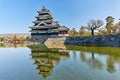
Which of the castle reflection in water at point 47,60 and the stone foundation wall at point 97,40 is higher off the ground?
the stone foundation wall at point 97,40

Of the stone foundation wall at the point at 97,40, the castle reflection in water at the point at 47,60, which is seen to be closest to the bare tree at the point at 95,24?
the stone foundation wall at the point at 97,40

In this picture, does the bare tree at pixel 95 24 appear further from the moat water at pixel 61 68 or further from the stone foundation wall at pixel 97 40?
the moat water at pixel 61 68

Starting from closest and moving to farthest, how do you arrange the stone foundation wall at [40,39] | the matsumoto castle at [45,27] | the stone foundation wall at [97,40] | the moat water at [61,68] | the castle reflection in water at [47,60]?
the moat water at [61,68]
the castle reflection in water at [47,60]
the stone foundation wall at [97,40]
the matsumoto castle at [45,27]
the stone foundation wall at [40,39]

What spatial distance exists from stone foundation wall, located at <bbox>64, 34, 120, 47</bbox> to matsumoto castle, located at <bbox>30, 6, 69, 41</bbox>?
4.72 meters

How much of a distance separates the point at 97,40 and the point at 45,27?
60.0 ft

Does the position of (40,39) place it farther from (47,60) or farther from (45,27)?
(47,60)

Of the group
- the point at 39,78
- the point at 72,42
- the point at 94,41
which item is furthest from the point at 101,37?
the point at 39,78

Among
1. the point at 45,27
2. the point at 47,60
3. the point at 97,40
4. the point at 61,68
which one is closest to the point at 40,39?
the point at 45,27

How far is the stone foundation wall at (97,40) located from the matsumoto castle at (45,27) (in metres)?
4.72

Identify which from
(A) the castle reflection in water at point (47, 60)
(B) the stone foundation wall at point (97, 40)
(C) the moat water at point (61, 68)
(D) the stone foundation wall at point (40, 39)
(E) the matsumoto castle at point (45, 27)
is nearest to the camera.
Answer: (C) the moat water at point (61, 68)

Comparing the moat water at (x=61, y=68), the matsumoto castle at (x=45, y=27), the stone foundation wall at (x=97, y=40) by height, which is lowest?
the moat water at (x=61, y=68)

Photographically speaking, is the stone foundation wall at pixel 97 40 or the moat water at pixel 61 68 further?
the stone foundation wall at pixel 97 40

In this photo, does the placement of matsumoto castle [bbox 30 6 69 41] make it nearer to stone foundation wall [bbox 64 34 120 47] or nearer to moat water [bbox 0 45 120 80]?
stone foundation wall [bbox 64 34 120 47]

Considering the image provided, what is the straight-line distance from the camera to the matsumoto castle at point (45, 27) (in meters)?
46.1
